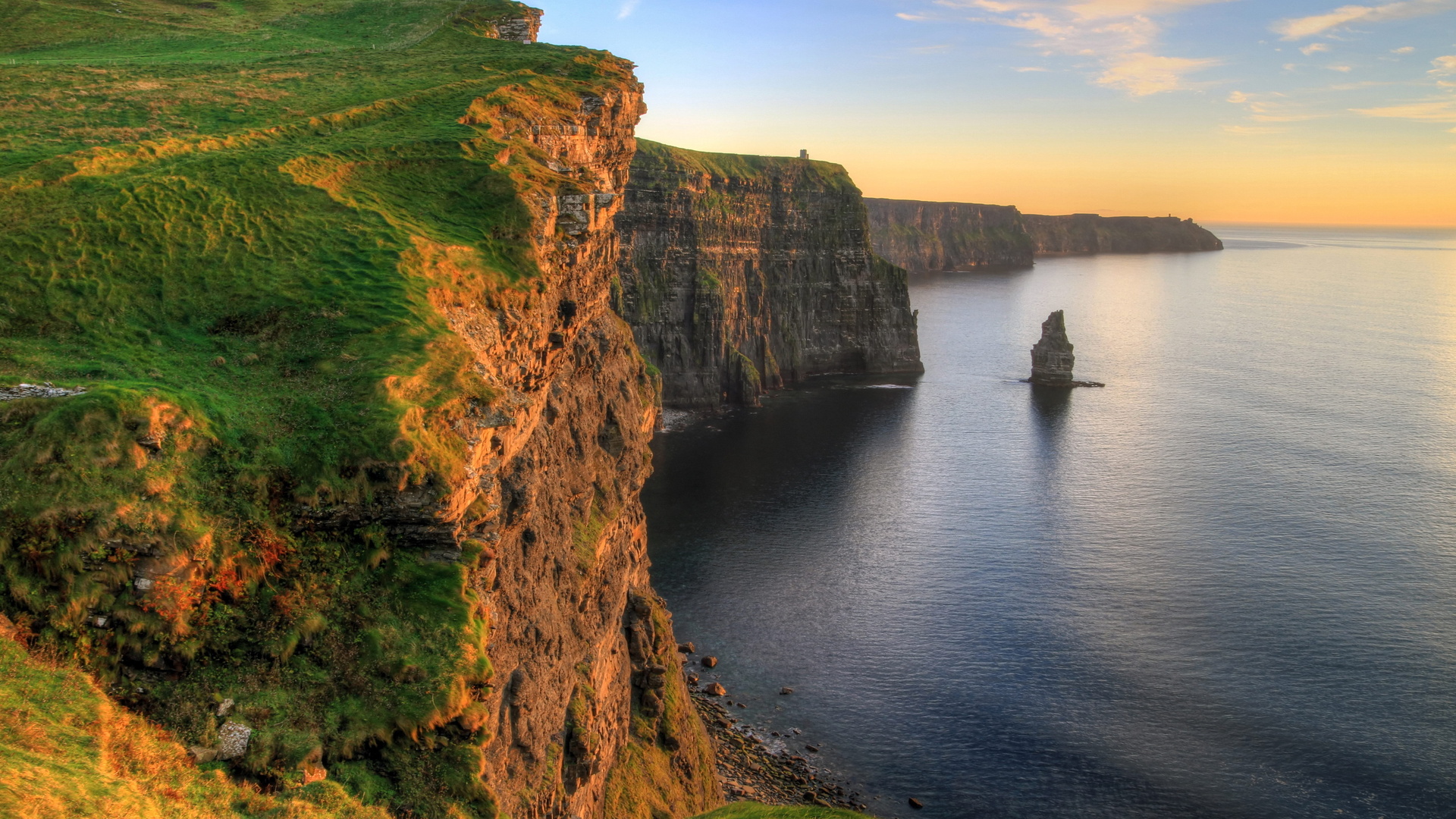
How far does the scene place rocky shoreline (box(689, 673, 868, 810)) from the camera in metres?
49.8

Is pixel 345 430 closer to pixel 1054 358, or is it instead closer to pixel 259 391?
pixel 259 391

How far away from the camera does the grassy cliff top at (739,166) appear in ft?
457

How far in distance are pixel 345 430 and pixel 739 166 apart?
467ft

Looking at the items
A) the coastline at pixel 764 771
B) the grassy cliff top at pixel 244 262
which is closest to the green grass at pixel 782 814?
the coastline at pixel 764 771

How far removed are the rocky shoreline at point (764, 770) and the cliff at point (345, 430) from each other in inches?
175

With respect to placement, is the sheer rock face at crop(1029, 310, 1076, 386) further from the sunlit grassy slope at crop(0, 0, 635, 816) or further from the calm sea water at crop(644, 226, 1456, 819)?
the sunlit grassy slope at crop(0, 0, 635, 816)

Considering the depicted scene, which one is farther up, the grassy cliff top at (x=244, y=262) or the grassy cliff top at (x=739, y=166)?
the grassy cliff top at (x=739, y=166)

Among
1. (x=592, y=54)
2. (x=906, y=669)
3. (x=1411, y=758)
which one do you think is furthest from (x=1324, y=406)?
(x=592, y=54)

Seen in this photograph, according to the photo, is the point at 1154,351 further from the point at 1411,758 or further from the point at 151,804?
the point at 151,804

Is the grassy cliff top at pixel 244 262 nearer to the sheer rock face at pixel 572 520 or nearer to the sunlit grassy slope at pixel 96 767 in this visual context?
the sheer rock face at pixel 572 520

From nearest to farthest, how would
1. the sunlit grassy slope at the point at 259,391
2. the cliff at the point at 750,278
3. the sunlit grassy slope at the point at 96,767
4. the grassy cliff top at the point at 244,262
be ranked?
the sunlit grassy slope at the point at 96,767
the sunlit grassy slope at the point at 259,391
the grassy cliff top at the point at 244,262
the cliff at the point at 750,278

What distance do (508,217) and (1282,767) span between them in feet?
171

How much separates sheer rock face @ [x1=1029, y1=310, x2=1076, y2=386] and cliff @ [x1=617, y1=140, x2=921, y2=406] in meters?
23.3

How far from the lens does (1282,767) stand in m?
51.6
